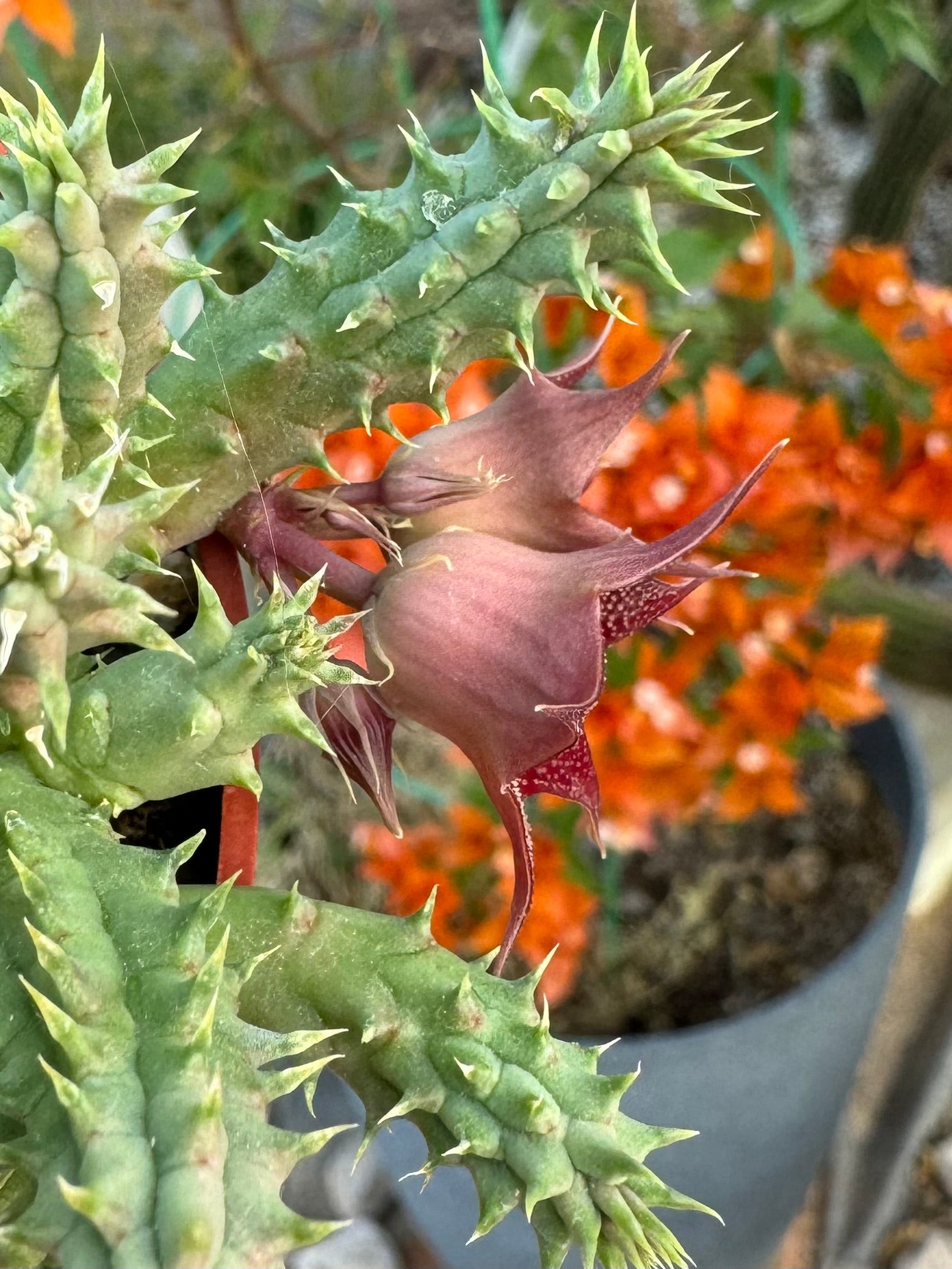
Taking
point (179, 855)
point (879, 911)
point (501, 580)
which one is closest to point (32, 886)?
point (179, 855)

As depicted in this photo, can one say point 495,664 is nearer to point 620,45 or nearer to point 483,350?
point 483,350

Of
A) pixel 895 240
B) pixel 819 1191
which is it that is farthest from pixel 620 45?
pixel 819 1191

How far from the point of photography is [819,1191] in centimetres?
107

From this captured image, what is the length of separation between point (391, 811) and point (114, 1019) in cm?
12

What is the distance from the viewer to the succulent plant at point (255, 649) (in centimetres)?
20

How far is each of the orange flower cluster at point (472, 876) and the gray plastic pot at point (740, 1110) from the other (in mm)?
77

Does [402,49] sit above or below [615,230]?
below

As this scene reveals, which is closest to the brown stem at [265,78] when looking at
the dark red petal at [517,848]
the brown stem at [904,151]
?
the brown stem at [904,151]

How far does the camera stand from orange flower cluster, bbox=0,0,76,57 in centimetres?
43

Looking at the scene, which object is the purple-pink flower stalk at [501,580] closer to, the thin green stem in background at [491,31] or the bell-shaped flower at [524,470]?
the bell-shaped flower at [524,470]

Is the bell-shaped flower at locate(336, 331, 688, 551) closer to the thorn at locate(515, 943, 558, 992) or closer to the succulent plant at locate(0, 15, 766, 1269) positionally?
the succulent plant at locate(0, 15, 766, 1269)

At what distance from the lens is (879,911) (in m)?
0.88

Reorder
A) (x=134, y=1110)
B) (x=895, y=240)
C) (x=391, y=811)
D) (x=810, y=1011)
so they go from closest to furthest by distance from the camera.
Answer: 1. (x=134, y=1110)
2. (x=391, y=811)
3. (x=810, y=1011)
4. (x=895, y=240)

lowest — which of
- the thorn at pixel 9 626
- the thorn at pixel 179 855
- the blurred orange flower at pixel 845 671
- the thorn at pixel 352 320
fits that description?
the blurred orange flower at pixel 845 671
